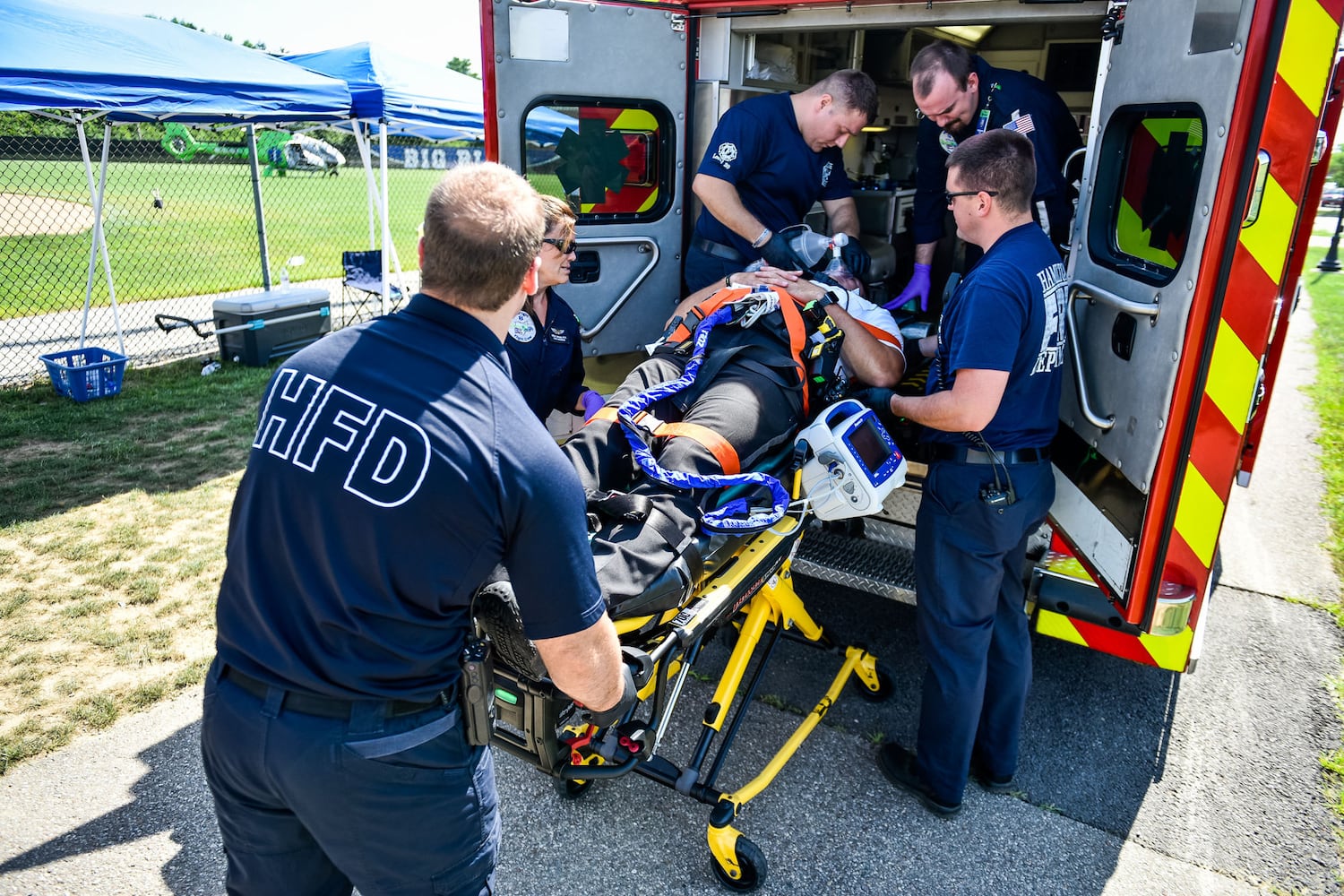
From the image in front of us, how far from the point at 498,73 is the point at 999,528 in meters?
2.48

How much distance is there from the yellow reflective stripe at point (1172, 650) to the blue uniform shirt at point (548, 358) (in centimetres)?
212

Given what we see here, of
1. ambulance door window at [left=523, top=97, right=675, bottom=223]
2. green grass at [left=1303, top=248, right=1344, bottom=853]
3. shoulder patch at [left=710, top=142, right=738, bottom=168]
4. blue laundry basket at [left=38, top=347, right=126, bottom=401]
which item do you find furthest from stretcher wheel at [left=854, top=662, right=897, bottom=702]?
blue laundry basket at [left=38, top=347, right=126, bottom=401]

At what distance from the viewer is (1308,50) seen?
6.26ft

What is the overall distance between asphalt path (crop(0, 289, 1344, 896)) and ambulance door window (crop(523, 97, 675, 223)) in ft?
6.74

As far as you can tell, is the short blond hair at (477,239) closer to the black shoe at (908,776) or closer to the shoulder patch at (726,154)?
the black shoe at (908,776)

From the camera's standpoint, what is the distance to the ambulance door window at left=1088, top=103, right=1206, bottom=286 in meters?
2.33

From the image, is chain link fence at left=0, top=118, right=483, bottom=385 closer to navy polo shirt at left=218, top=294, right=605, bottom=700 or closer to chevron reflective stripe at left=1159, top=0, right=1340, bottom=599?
navy polo shirt at left=218, top=294, right=605, bottom=700

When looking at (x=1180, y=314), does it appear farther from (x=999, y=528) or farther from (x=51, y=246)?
(x=51, y=246)

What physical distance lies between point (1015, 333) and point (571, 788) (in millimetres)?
1864

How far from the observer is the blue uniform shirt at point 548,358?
10.6 ft

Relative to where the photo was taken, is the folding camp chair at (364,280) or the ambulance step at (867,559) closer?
the ambulance step at (867,559)

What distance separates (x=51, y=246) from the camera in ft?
48.5

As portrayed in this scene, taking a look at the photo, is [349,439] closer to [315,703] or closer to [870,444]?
[315,703]

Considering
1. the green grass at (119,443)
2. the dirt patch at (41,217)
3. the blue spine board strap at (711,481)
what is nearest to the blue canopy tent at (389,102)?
the green grass at (119,443)
